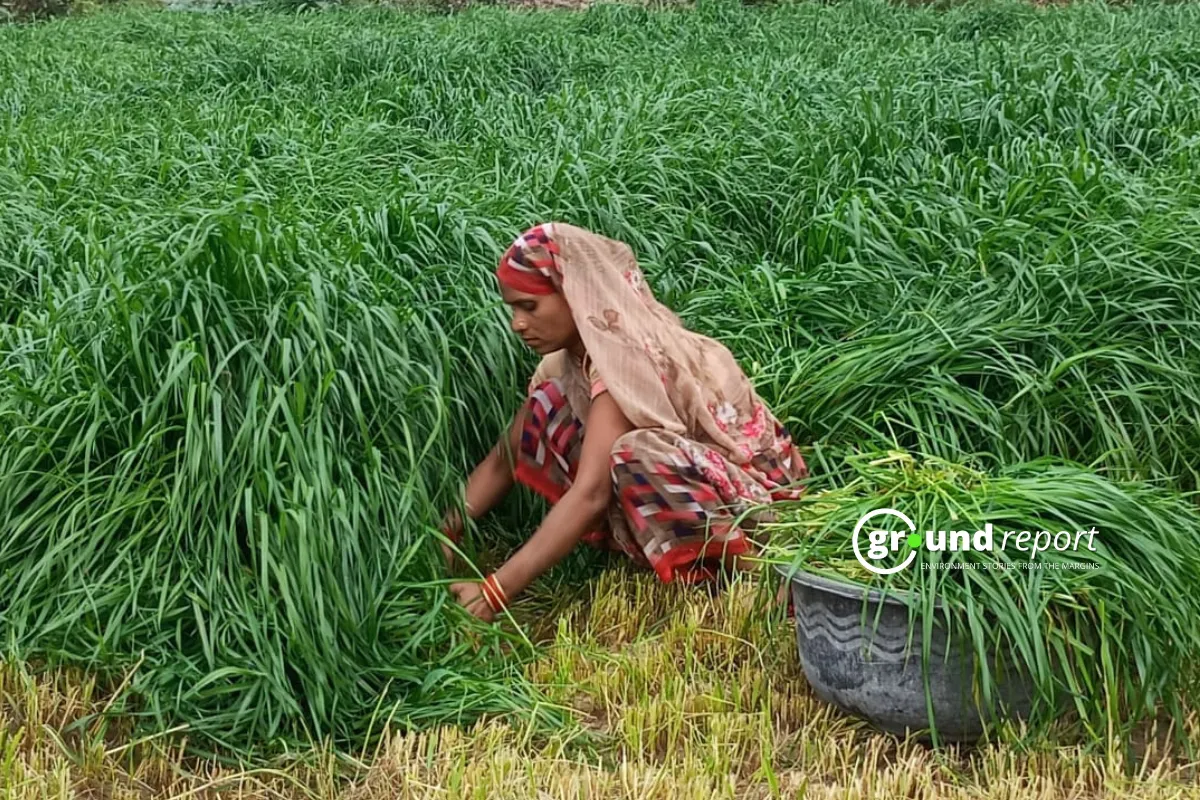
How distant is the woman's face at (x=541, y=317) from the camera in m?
3.01

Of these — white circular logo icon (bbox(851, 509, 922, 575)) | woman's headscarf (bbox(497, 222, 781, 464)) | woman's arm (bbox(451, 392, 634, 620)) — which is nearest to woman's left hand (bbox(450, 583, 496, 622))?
woman's arm (bbox(451, 392, 634, 620))

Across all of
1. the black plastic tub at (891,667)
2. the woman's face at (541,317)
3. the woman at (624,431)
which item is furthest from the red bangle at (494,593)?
the black plastic tub at (891,667)

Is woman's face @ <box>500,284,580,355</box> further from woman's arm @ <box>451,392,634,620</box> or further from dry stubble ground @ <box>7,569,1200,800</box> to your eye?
dry stubble ground @ <box>7,569,1200,800</box>

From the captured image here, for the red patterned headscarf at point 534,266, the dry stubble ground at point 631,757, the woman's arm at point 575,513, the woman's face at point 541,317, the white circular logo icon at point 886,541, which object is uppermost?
the red patterned headscarf at point 534,266

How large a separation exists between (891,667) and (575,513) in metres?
0.80

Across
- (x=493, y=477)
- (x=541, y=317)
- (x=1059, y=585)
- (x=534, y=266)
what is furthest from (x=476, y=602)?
(x=1059, y=585)

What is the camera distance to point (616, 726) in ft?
8.60

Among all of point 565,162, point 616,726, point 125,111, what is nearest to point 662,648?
point 616,726

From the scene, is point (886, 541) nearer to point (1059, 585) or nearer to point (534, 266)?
point (1059, 585)

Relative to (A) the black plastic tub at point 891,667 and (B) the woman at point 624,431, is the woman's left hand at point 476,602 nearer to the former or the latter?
(B) the woman at point 624,431

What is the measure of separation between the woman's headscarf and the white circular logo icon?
592mm

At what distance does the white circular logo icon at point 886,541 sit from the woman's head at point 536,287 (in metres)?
0.87

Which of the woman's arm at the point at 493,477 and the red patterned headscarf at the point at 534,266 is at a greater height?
the red patterned headscarf at the point at 534,266

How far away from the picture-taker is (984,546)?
2.39m
